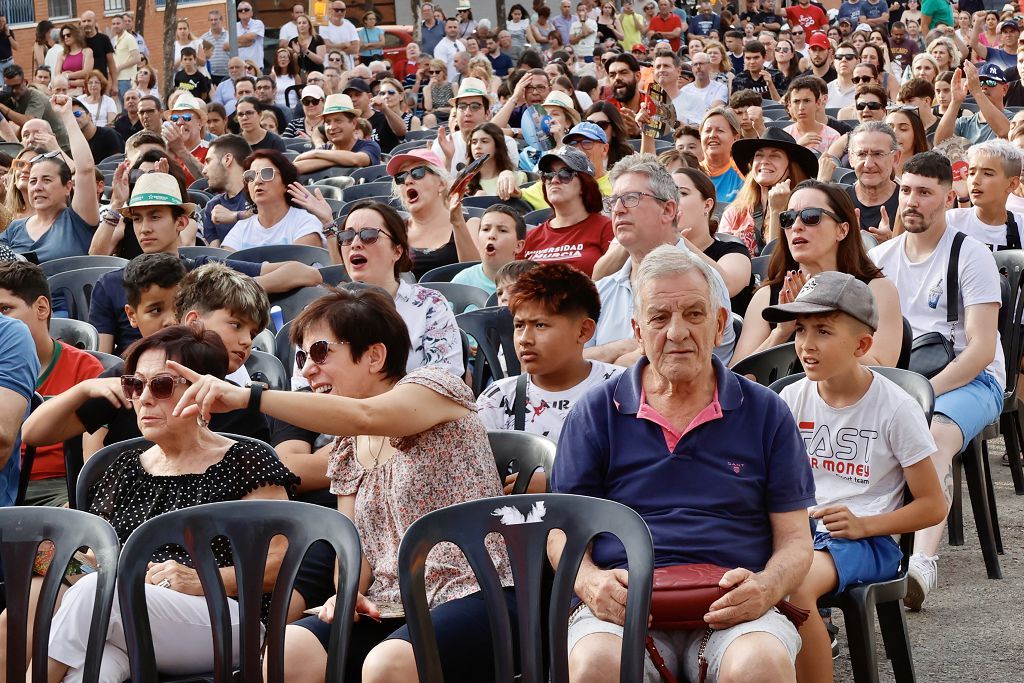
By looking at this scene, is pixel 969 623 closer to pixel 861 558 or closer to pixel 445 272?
pixel 861 558

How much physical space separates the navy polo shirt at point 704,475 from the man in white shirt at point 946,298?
172 cm

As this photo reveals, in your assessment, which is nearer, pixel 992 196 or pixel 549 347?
pixel 549 347

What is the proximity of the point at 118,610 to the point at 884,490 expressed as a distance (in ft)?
6.70

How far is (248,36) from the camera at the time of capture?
1958cm

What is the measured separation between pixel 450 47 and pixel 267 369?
1557 cm

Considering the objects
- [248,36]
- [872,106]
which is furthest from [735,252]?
[248,36]

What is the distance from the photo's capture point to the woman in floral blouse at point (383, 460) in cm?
294

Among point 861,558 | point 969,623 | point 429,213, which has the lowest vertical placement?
point 969,623

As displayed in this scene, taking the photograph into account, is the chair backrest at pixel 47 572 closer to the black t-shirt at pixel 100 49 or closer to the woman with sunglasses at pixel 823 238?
the woman with sunglasses at pixel 823 238

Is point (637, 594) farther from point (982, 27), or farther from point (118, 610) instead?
point (982, 27)

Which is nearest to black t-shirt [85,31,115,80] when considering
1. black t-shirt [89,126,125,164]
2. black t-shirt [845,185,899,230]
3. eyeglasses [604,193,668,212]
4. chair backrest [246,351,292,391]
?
black t-shirt [89,126,125,164]

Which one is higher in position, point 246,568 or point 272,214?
point 272,214

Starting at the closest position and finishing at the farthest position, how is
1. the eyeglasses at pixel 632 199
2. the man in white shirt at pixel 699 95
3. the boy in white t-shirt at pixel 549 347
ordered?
the boy in white t-shirt at pixel 549 347
the eyeglasses at pixel 632 199
the man in white shirt at pixel 699 95

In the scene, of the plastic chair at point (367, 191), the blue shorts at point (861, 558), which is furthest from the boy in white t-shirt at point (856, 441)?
the plastic chair at point (367, 191)
